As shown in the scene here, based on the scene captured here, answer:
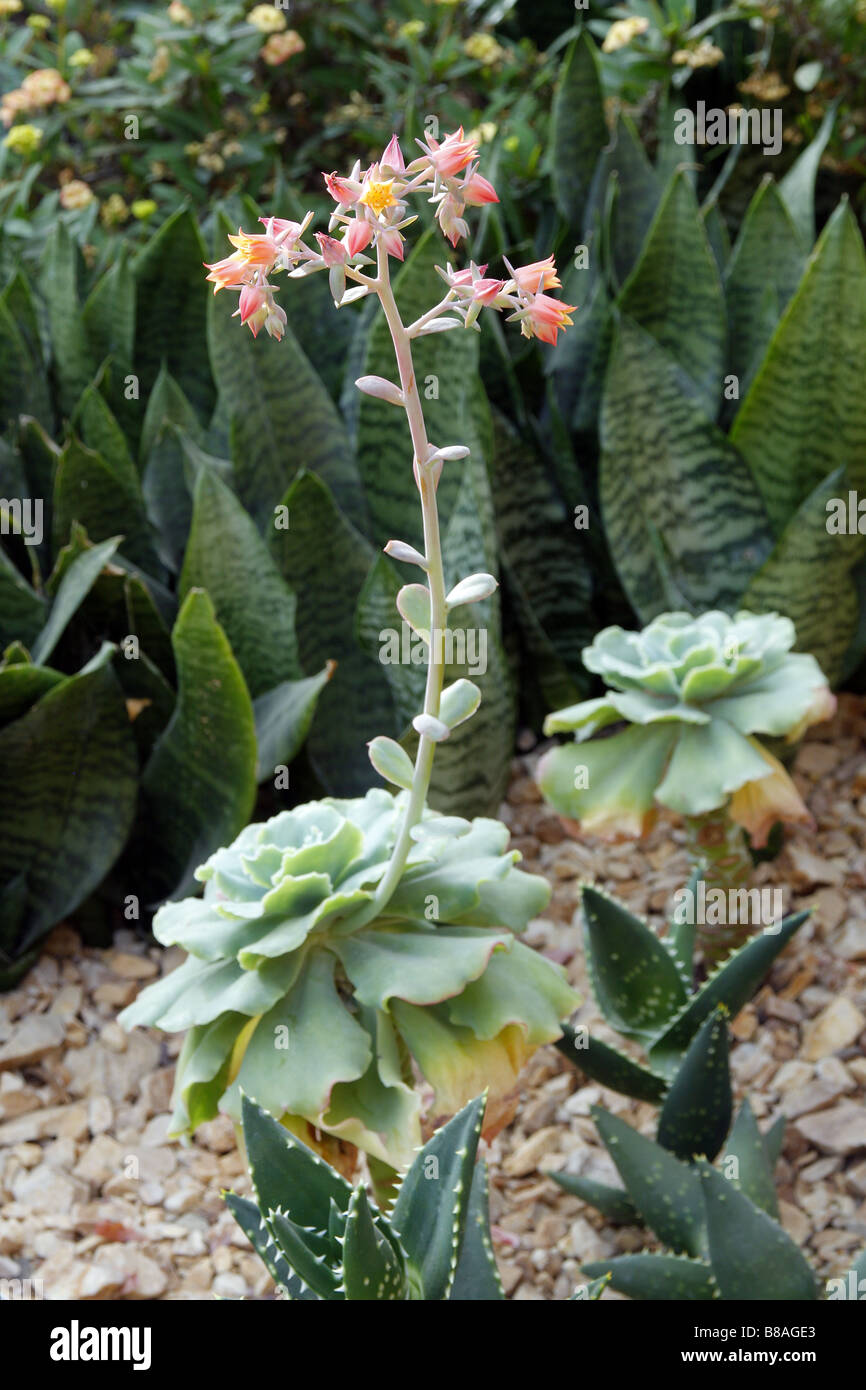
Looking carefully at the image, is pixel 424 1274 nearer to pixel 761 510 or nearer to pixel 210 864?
pixel 210 864

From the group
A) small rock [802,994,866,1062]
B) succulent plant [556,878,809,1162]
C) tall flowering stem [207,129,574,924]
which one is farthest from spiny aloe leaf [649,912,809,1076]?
tall flowering stem [207,129,574,924]

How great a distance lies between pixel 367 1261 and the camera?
68 cm

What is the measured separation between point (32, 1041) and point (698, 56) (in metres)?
1.76

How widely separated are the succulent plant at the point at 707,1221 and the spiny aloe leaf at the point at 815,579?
579mm

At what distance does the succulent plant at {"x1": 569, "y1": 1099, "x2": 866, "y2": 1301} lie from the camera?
→ 0.83 m

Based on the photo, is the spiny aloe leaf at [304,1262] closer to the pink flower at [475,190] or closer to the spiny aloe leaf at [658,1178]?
the spiny aloe leaf at [658,1178]

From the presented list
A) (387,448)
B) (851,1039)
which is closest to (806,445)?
(387,448)

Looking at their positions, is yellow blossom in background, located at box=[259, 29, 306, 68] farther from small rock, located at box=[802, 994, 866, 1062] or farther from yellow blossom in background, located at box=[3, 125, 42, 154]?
small rock, located at box=[802, 994, 866, 1062]

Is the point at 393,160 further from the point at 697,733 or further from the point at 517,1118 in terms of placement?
the point at 517,1118

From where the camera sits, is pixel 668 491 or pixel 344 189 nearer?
pixel 344 189

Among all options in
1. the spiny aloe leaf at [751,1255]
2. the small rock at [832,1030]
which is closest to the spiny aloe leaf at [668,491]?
the small rock at [832,1030]

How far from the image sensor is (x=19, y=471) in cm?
160

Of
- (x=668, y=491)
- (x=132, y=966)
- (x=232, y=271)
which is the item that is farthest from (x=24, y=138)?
(x=232, y=271)
